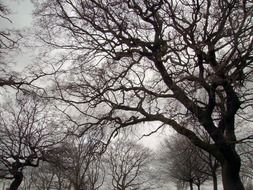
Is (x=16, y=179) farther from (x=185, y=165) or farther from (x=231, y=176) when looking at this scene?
(x=185, y=165)

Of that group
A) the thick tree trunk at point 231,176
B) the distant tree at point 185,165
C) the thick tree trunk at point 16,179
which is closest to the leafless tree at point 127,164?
the distant tree at point 185,165

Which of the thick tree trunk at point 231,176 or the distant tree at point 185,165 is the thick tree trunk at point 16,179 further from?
the distant tree at point 185,165

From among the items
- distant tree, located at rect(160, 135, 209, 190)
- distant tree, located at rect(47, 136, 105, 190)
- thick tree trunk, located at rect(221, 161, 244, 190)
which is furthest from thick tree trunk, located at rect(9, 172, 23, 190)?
distant tree, located at rect(160, 135, 209, 190)

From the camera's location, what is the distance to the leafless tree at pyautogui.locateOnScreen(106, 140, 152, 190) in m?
35.7

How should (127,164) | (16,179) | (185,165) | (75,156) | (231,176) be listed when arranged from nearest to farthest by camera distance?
(231,176)
(16,179)
(75,156)
(185,165)
(127,164)

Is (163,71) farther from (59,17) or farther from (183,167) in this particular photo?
(183,167)

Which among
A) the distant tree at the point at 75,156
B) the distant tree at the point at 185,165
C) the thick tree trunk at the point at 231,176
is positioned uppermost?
the distant tree at the point at 185,165

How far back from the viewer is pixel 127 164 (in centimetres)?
3819

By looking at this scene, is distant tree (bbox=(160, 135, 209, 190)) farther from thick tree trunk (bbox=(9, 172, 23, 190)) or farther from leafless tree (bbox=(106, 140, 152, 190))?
thick tree trunk (bbox=(9, 172, 23, 190))

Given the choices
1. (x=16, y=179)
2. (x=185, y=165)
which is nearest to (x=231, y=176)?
(x=16, y=179)

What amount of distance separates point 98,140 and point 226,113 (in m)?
4.95

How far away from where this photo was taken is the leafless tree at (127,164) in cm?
3569

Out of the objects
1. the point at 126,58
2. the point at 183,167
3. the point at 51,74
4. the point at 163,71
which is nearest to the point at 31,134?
the point at 51,74

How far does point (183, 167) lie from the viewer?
3231 centimetres
